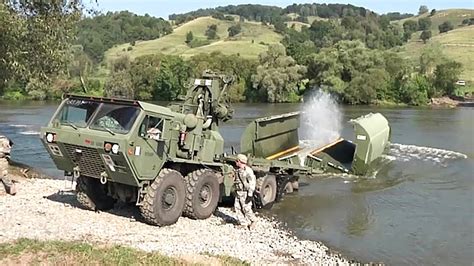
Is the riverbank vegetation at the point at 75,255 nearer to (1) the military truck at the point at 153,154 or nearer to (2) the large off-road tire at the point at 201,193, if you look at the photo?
(1) the military truck at the point at 153,154

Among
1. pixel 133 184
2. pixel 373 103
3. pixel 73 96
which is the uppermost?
pixel 73 96

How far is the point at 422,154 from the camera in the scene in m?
28.9

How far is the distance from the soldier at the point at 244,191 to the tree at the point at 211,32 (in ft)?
511

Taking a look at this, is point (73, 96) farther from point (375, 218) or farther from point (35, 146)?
point (35, 146)

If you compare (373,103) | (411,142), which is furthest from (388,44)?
(411,142)

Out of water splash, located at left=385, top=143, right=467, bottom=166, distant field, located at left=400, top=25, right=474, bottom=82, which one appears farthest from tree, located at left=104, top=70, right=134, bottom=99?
water splash, located at left=385, top=143, right=467, bottom=166

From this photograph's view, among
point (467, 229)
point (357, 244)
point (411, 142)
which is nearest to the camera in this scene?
point (357, 244)

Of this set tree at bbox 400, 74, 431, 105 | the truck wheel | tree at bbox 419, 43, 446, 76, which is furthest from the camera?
tree at bbox 419, 43, 446, 76

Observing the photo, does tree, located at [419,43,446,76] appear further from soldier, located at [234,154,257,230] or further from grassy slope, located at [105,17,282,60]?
→ soldier, located at [234,154,257,230]

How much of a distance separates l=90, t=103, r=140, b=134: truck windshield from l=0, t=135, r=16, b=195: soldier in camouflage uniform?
3463 mm

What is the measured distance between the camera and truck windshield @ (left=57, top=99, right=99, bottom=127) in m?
12.8

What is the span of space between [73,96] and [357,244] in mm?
6825

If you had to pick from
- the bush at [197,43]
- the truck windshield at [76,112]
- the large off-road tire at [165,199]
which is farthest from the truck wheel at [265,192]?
the bush at [197,43]

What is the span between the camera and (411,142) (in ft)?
111
